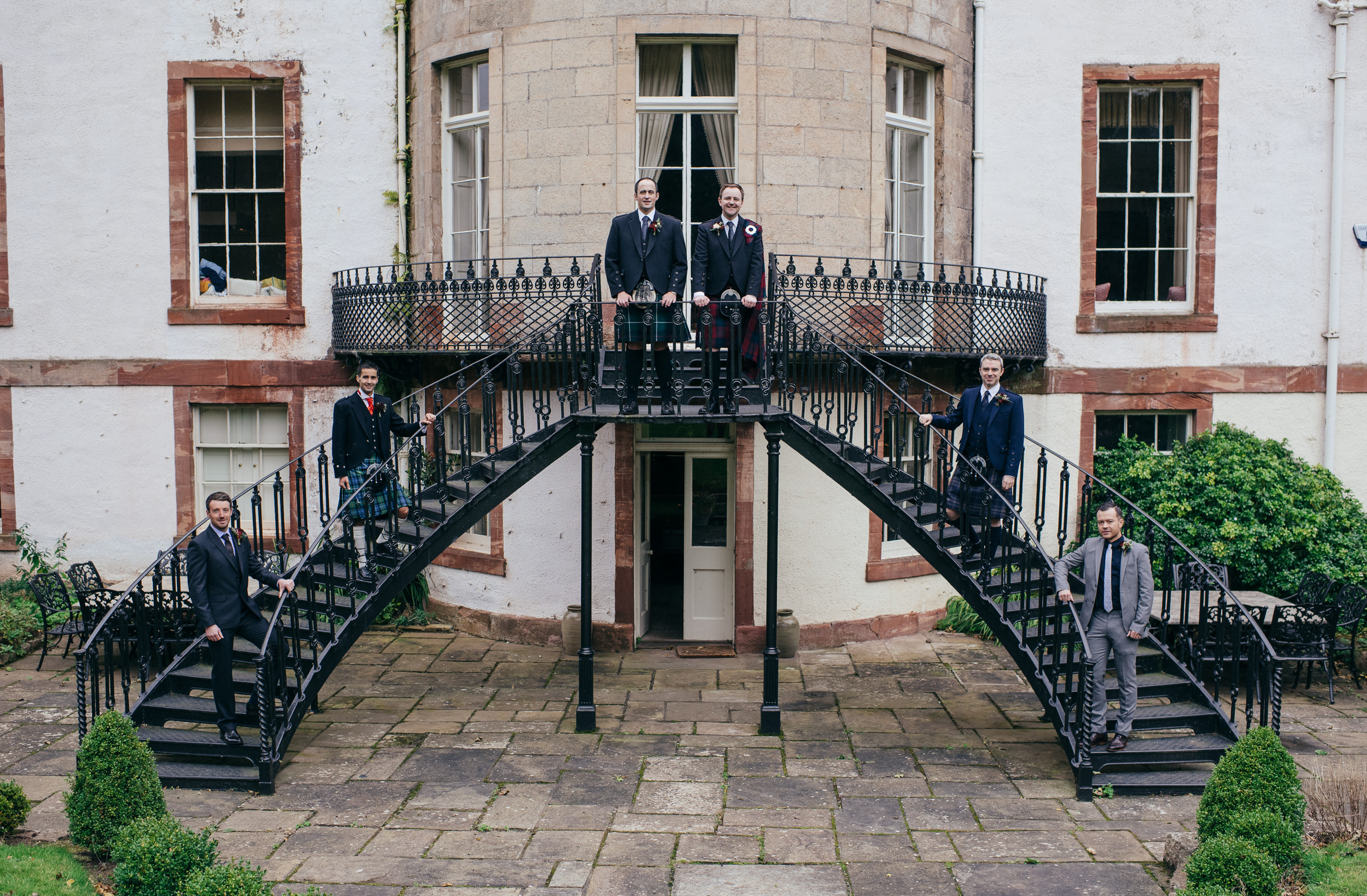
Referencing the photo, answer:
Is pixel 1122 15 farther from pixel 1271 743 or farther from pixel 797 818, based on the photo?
pixel 797 818

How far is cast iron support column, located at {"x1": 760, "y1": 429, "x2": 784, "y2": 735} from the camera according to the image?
909 centimetres

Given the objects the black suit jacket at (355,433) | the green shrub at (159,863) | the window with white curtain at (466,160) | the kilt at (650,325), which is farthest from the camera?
the window with white curtain at (466,160)

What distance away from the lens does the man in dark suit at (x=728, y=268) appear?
9.24 m

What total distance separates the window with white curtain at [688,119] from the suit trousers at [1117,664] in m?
5.64

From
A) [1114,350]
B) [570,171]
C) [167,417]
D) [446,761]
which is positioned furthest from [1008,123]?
[167,417]

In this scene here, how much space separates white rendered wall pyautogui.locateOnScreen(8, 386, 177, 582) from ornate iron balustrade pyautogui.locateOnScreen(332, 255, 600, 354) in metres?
2.54

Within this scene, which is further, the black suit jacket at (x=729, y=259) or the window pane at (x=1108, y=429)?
the window pane at (x=1108, y=429)

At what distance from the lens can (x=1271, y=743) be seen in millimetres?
6543

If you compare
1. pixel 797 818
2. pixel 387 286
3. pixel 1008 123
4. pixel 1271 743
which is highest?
pixel 1008 123

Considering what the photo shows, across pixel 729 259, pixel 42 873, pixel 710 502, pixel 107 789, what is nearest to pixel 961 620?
pixel 710 502

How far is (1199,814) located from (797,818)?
2.43 metres


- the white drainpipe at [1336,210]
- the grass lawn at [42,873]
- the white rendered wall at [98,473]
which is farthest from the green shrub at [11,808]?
the white drainpipe at [1336,210]

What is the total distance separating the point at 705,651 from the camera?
11633mm

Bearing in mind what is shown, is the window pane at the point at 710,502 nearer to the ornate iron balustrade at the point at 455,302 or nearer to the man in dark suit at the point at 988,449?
the ornate iron balustrade at the point at 455,302
